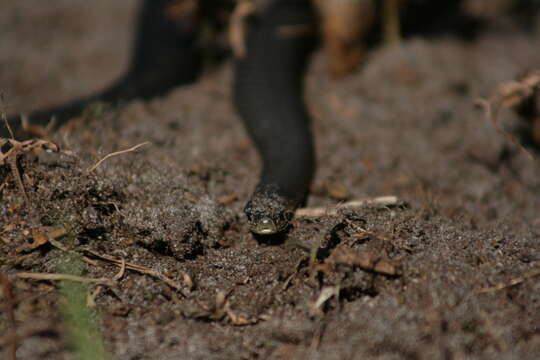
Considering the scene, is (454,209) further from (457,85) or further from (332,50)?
(332,50)

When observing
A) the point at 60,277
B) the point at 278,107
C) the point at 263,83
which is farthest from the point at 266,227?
the point at 263,83

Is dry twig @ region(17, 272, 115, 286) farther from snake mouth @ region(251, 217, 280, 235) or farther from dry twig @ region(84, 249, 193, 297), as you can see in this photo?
snake mouth @ region(251, 217, 280, 235)

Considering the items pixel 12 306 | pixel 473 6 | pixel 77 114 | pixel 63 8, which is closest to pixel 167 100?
pixel 77 114

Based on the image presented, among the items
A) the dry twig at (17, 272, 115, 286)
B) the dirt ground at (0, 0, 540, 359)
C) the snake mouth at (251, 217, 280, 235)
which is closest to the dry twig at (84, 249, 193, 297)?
the dirt ground at (0, 0, 540, 359)

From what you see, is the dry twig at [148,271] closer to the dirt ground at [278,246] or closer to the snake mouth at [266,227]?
the dirt ground at [278,246]

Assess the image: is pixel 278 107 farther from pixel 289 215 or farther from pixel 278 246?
pixel 278 246

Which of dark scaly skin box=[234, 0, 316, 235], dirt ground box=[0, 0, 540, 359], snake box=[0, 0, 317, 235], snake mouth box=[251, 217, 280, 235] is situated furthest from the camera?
snake box=[0, 0, 317, 235]
